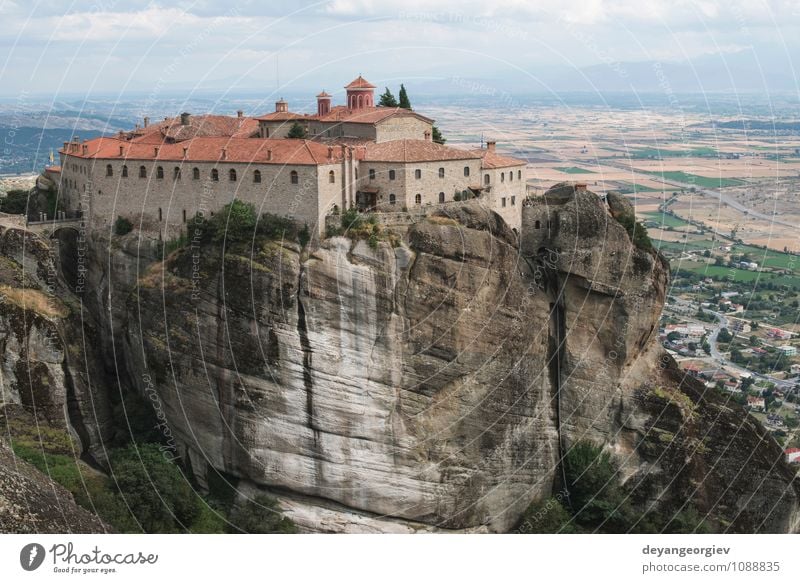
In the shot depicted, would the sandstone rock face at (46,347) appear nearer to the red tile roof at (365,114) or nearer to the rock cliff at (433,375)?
the rock cliff at (433,375)

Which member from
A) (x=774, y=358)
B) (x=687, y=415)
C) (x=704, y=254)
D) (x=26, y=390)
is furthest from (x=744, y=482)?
(x=704, y=254)

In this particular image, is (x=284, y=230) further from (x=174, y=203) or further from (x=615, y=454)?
(x=615, y=454)

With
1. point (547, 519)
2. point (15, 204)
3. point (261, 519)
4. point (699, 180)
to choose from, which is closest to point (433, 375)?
point (547, 519)

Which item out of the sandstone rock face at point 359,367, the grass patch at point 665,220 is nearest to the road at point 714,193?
the grass patch at point 665,220

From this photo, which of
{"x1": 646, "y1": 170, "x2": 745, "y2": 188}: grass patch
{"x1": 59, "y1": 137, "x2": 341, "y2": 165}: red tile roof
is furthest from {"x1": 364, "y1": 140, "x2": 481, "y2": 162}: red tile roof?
{"x1": 646, "y1": 170, "x2": 745, "y2": 188}: grass patch

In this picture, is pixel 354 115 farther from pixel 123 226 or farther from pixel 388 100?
pixel 123 226

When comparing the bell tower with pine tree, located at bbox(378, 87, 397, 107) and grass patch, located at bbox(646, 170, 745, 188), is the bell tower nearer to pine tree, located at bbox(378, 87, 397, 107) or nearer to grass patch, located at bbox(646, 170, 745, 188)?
pine tree, located at bbox(378, 87, 397, 107)
